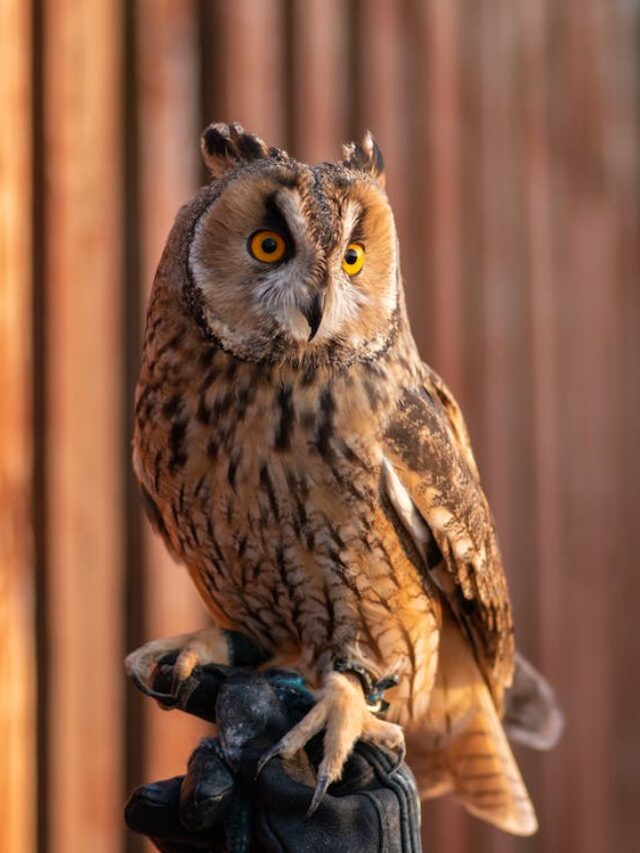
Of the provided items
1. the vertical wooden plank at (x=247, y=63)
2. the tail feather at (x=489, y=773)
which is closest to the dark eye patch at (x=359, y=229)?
the tail feather at (x=489, y=773)

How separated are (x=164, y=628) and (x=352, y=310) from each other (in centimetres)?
85

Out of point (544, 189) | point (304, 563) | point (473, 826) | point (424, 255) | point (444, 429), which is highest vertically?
point (544, 189)

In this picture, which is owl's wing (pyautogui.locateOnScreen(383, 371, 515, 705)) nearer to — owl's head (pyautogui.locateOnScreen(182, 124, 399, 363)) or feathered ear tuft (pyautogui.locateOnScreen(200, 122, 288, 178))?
owl's head (pyautogui.locateOnScreen(182, 124, 399, 363))

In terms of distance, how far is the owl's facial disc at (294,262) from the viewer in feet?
4.10

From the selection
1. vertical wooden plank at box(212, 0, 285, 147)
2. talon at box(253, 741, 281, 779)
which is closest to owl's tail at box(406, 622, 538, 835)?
talon at box(253, 741, 281, 779)

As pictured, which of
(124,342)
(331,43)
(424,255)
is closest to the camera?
(124,342)

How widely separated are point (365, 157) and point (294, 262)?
0.53ft

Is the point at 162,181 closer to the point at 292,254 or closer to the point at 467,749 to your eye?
the point at 292,254

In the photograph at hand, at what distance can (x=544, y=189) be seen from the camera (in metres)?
2.98

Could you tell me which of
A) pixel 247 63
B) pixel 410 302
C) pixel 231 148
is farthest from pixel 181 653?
pixel 410 302

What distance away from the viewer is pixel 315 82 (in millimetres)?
2301

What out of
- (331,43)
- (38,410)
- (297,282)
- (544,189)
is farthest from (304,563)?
(544,189)

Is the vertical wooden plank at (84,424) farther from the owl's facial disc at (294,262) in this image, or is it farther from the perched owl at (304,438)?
the owl's facial disc at (294,262)

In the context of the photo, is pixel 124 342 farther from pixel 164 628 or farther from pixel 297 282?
pixel 297 282
